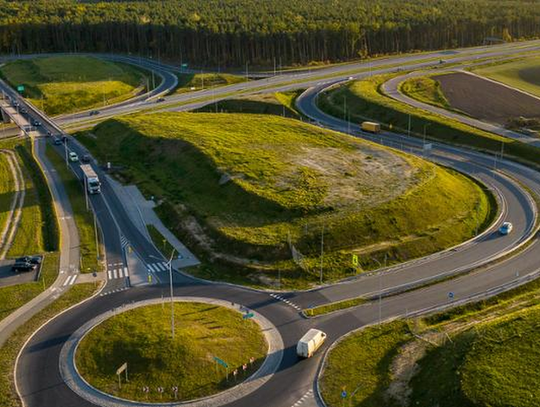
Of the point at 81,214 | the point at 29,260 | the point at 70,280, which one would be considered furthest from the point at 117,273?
the point at 81,214

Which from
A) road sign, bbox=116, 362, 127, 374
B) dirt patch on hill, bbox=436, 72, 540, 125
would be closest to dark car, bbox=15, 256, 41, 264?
road sign, bbox=116, 362, 127, 374

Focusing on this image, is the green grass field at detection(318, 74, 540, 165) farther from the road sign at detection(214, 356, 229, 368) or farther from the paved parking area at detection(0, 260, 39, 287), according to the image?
the paved parking area at detection(0, 260, 39, 287)

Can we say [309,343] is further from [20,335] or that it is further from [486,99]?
[486,99]

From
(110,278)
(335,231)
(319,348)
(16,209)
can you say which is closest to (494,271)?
(335,231)

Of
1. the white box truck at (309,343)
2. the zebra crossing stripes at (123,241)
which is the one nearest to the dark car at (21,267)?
the zebra crossing stripes at (123,241)

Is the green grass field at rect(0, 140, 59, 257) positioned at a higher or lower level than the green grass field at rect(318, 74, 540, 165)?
lower

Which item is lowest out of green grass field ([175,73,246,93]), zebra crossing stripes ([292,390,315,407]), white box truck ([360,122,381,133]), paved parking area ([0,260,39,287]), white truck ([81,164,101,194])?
zebra crossing stripes ([292,390,315,407])

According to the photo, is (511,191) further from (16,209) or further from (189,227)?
(16,209)
